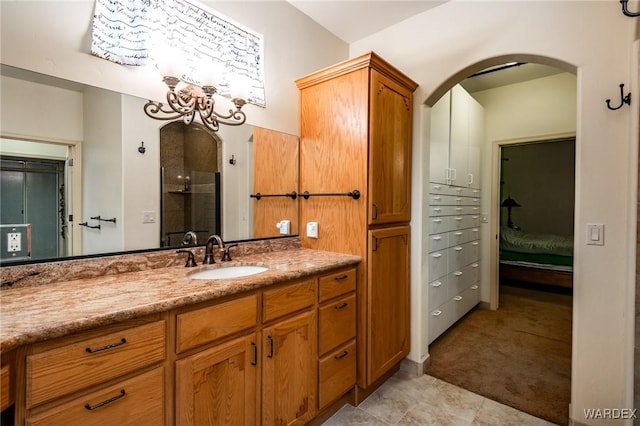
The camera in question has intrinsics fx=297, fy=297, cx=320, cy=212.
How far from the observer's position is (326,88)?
2113mm

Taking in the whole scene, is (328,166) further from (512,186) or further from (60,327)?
(512,186)

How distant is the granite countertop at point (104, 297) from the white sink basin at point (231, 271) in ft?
0.13

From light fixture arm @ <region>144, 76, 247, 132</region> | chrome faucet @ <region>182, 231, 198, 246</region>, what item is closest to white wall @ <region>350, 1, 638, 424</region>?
light fixture arm @ <region>144, 76, 247, 132</region>

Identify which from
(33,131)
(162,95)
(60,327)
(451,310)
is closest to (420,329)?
(451,310)

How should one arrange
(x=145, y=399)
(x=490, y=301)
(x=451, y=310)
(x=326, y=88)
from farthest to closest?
(x=490, y=301), (x=451, y=310), (x=326, y=88), (x=145, y=399)

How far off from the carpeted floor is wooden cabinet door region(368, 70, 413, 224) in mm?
1312

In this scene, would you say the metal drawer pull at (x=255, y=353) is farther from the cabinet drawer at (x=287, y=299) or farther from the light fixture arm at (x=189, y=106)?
the light fixture arm at (x=189, y=106)

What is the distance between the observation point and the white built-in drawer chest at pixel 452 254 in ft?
8.78

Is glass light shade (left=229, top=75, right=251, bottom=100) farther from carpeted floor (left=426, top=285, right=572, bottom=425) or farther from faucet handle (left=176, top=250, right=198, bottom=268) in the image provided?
carpeted floor (left=426, top=285, right=572, bottom=425)

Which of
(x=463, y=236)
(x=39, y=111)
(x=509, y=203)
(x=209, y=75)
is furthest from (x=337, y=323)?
(x=509, y=203)

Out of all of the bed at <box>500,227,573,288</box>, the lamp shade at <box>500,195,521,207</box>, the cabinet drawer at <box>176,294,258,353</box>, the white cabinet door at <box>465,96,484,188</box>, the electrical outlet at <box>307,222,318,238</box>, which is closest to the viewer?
the cabinet drawer at <box>176,294,258,353</box>

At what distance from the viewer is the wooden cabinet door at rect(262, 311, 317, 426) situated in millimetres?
1401

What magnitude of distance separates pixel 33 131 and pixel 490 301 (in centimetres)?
440

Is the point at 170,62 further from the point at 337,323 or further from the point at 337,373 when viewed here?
the point at 337,373
